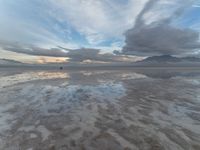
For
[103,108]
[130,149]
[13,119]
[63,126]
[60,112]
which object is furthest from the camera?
[103,108]

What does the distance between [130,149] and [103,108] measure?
4708 millimetres

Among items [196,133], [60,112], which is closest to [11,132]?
[60,112]

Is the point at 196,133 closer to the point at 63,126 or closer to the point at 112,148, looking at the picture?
the point at 112,148

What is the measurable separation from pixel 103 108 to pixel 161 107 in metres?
3.57

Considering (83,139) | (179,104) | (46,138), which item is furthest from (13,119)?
(179,104)

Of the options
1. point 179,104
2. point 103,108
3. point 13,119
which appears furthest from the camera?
point 179,104

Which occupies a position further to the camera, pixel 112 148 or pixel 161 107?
pixel 161 107

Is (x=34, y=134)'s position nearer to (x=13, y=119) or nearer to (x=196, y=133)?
(x=13, y=119)

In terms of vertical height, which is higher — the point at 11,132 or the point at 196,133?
the point at 196,133

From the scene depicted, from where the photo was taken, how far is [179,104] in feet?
34.0

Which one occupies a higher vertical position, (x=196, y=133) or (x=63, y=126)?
(x=196, y=133)

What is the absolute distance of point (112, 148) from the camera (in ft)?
16.6

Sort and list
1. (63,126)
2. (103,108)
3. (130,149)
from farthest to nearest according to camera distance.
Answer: (103,108), (63,126), (130,149)

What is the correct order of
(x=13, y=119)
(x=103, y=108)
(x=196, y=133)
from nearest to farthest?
(x=196, y=133), (x=13, y=119), (x=103, y=108)
